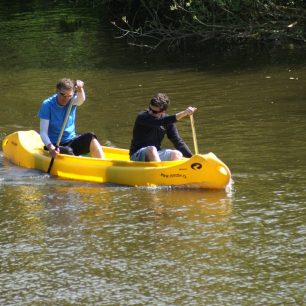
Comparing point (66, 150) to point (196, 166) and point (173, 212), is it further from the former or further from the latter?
point (173, 212)

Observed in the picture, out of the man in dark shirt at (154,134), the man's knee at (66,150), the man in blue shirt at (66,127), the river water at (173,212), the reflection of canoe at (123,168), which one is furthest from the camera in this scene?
the man's knee at (66,150)

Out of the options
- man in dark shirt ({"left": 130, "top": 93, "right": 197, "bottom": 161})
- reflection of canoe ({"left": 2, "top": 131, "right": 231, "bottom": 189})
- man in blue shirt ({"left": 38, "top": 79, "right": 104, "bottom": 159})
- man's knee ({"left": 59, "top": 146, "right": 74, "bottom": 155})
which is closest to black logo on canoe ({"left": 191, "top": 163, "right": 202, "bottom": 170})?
reflection of canoe ({"left": 2, "top": 131, "right": 231, "bottom": 189})

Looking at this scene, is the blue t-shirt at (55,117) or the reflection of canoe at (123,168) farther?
the blue t-shirt at (55,117)

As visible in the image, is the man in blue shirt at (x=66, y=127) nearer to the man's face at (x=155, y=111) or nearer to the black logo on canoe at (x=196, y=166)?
the man's face at (x=155, y=111)

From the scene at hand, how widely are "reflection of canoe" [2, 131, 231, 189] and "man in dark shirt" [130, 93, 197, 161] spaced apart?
13cm

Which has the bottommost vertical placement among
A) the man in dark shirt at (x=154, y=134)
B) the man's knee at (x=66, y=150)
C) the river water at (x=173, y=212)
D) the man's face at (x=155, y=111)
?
the river water at (x=173, y=212)

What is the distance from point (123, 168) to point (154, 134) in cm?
47

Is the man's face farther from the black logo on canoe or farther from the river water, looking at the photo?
the river water

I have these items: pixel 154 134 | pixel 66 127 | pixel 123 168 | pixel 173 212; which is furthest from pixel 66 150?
pixel 173 212

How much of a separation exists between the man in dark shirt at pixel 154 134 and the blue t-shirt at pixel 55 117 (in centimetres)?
98

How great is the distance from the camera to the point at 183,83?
14938 millimetres

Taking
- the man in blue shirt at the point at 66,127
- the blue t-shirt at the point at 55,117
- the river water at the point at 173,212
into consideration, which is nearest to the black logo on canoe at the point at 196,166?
the river water at the point at 173,212

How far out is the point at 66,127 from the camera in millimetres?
10359

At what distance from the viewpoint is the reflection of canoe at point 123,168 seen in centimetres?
912
